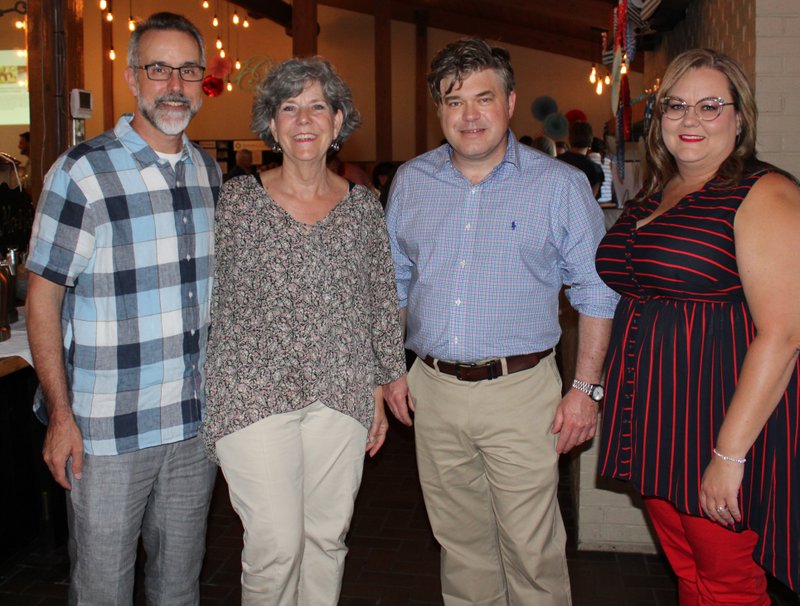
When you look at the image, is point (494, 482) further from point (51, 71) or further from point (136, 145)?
point (51, 71)

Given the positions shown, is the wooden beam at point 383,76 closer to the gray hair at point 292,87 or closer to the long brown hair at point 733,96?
the gray hair at point 292,87

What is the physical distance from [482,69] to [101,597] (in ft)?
6.57

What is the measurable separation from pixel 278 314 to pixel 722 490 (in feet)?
4.32

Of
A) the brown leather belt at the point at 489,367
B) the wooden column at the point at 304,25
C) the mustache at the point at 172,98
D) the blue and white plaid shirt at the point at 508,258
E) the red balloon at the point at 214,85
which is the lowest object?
the brown leather belt at the point at 489,367

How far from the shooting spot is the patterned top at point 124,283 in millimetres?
2330

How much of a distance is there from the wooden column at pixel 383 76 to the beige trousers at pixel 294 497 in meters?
14.0

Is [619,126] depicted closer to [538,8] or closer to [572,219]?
[572,219]

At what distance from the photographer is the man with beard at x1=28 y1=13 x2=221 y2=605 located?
2.34 m

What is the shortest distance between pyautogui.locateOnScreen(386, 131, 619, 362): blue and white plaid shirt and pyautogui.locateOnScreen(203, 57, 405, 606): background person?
10.1 inches

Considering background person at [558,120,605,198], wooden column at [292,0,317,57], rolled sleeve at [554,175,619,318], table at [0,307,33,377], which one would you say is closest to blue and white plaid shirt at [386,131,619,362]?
rolled sleeve at [554,175,619,318]

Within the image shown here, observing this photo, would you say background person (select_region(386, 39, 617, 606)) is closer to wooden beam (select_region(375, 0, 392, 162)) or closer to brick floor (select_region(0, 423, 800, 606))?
brick floor (select_region(0, 423, 800, 606))

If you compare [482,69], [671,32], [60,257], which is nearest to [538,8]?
[671,32]

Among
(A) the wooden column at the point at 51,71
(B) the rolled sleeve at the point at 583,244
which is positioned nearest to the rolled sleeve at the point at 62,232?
(B) the rolled sleeve at the point at 583,244

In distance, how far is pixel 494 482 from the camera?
2840 mm
